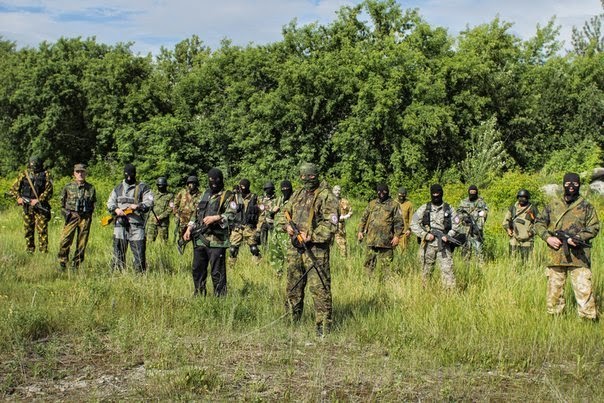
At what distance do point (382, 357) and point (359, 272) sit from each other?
415 cm

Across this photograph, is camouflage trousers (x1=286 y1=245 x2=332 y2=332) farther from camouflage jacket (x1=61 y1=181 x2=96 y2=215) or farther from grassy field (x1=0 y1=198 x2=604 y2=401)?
camouflage jacket (x1=61 y1=181 x2=96 y2=215)

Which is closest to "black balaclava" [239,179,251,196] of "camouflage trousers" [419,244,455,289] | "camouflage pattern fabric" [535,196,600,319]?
"camouflage trousers" [419,244,455,289]

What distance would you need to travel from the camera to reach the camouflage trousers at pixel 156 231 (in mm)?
13688

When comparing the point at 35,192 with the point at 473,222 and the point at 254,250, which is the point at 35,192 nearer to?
the point at 254,250

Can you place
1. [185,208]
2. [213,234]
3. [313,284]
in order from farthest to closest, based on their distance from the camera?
[185,208]
[213,234]
[313,284]

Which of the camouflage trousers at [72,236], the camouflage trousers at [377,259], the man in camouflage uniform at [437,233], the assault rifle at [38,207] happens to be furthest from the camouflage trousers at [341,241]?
the assault rifle at [38,207]

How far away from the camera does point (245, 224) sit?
38.8ft

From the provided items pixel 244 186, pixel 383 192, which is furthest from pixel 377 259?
pixel 244 186

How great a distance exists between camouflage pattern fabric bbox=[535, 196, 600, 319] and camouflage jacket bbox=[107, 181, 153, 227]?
5589 millimetres

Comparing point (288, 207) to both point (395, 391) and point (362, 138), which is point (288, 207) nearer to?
point (395, 391)

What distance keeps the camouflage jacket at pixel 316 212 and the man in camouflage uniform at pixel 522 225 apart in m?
5.53

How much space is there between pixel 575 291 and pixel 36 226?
30.5 ft

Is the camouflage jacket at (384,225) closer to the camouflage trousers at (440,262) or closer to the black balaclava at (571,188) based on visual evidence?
the camouflage trousers at (440,262)

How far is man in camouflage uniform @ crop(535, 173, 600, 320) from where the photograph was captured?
6.87 meters
